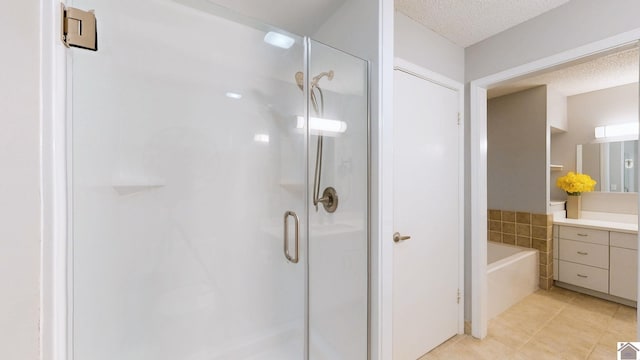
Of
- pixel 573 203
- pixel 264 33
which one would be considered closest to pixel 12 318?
pixel 264 33

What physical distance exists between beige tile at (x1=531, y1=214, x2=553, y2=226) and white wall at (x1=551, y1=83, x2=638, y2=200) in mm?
867

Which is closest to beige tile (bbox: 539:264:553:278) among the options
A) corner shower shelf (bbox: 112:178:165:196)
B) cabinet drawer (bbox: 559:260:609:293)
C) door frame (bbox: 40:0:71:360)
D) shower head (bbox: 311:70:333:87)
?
cabinet drawer (bbox: 559:260:609:293)

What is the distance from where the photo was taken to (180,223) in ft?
4.97

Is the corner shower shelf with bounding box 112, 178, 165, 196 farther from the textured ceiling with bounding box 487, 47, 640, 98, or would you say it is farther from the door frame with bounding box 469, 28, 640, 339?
the textured ceiling with bounding box 487, 47, 640, 98

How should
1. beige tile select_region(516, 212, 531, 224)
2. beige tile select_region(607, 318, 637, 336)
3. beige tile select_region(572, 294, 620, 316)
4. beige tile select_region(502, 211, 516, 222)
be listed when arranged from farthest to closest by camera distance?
beige tile select_region(502, 211, 516, 222)
beige tile select_region(516, 212, 531, 224)
beige tile select_region(572, 294, 620, 316)
beige tile select_region(607, 318, 637, 336)

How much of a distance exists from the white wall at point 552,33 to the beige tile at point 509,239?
7.21 feet

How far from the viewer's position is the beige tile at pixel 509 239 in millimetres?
3254

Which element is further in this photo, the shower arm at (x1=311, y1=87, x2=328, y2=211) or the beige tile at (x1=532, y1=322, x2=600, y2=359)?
the beige tile at (x1=532, y1=322, x2=600, y2=359)

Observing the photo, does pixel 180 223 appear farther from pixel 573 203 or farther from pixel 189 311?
pixel 573 203

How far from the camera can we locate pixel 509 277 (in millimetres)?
2619

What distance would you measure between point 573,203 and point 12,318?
469cm

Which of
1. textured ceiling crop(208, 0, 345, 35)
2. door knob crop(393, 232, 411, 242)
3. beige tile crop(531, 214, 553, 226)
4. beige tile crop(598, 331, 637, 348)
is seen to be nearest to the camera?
textured ceiling crop(208, 0, 345, 35)

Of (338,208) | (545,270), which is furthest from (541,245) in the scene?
(338,208)

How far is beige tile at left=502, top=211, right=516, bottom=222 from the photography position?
10.7 ft
